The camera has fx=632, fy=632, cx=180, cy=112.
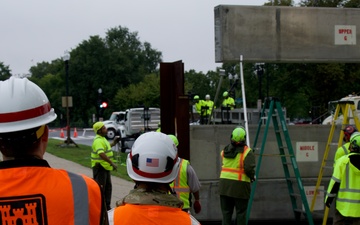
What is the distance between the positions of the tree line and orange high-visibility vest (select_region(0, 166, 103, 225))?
16282 mm

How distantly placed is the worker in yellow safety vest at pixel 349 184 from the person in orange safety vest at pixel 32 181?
6.01 metres

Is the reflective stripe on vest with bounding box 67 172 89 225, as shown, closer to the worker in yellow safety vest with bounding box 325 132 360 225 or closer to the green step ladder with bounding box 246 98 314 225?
the worker in yellow safety vest with bounding box 325 132 360 225

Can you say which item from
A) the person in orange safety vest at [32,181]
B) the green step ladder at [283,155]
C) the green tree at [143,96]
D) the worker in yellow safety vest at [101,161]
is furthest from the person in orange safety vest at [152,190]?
the green tree at [143,96]

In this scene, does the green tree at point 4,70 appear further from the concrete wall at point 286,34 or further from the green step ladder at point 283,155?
the green step ladder at point 283,155

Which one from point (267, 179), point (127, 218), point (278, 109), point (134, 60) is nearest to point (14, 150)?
point (127, 218)

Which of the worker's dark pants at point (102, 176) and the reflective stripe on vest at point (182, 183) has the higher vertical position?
the reflective stripe on vest at point (182, 183)

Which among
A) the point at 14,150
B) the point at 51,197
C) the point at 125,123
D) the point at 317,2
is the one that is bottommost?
the point at 125,123

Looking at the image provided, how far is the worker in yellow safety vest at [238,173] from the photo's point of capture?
9.81m

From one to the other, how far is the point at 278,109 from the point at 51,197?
28.9ft

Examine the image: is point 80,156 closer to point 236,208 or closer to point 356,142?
point 236,208

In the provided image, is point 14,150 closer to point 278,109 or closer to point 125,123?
point 278,109

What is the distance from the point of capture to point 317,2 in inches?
1484

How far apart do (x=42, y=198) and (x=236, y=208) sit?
7.89 meters

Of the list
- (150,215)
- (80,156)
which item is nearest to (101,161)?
(150,215)
